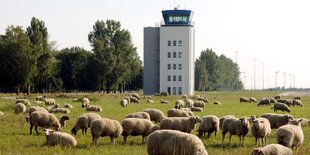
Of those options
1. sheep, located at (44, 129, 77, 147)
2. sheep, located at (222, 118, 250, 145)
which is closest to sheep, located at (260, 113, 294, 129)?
sheep, located at (222, 118, 250, 145)

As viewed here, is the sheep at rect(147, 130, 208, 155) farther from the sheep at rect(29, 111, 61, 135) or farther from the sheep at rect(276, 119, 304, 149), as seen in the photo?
the sheep at rect(29, 111, 61, 135)

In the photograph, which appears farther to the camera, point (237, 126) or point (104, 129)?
point (237, 126)

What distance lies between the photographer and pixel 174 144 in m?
15.6

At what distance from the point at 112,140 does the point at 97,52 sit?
94178mm

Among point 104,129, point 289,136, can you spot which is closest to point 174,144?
point 289,136

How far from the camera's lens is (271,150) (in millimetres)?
16219

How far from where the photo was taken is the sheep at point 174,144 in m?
15.3

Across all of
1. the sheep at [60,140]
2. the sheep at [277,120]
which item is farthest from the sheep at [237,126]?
the sheep at [60,140]

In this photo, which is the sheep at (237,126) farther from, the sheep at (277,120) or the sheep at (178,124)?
the sheep at (277,120)

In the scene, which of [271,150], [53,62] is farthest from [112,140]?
[53,62]

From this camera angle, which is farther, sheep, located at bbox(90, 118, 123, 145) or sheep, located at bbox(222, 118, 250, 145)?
sheep, located at bbox(222, 118, 250, 145)

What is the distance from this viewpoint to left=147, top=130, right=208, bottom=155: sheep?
15.3 m

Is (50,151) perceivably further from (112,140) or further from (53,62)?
(53,62)

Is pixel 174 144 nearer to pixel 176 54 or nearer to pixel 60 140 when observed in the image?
pixel 60 140
